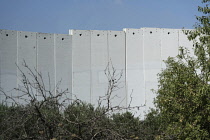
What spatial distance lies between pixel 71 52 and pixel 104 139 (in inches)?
570

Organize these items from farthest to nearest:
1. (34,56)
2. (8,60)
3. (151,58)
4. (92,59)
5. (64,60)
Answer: (151,58) → (92,59) → (64,60) → (34,56) → (8,60)

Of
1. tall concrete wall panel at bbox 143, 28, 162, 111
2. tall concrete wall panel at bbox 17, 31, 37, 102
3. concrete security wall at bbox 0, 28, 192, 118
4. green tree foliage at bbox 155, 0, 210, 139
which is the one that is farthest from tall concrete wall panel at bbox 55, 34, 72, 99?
green tree foliage at bbox 155, 0, 210, 139

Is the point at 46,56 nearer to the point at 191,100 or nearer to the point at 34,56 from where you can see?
the point at 34,56

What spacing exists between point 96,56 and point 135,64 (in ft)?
6.89

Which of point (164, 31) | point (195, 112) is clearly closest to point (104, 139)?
point (195, 112)

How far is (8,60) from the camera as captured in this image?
17.3 metres

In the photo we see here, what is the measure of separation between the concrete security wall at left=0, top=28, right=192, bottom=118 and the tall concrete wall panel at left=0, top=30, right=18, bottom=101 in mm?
50

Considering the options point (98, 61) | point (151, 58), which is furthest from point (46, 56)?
point (151, 58)

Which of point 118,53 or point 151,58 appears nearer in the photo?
point 118,53

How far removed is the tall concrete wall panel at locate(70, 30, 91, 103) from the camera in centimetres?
1828

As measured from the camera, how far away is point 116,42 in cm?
1852

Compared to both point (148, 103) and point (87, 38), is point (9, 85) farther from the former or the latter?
point (148, 103)

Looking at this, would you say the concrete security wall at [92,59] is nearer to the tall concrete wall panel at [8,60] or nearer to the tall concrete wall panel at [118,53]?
the tall concrete wall panel at [118,53]

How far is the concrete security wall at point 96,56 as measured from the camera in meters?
17.7
